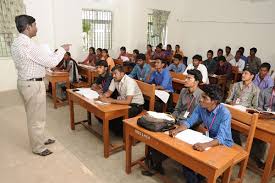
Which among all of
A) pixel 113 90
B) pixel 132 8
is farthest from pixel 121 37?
pixel 113 90

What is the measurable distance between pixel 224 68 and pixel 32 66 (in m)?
4.93

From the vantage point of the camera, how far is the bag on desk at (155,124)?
219 cm

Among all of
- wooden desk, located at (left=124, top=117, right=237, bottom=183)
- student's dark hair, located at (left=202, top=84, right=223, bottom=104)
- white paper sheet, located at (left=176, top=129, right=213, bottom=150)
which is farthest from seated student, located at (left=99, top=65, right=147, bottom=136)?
student's dark hair, located at (left=202, top=84, right=223, bottom=104)

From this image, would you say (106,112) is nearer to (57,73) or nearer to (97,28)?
(57,73)

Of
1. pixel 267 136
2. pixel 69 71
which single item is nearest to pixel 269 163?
pixel 267 136

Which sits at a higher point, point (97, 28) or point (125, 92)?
point (97, 28)

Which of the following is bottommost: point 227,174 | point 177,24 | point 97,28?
point 227,174

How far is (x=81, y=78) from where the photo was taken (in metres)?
5.82

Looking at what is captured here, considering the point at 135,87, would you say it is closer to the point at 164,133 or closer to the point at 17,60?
the point at 164,133

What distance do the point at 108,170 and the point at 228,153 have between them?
150 cm

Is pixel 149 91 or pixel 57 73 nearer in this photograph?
pixel 149 91

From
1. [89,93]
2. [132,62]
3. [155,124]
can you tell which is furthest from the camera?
[132,62]

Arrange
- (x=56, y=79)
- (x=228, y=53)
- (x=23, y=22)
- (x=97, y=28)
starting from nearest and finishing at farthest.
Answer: (x=23, y=22) → (x=56, y=79) → (x=228, y=53) → (x=97, y=28)

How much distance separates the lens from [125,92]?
3.24 metres
